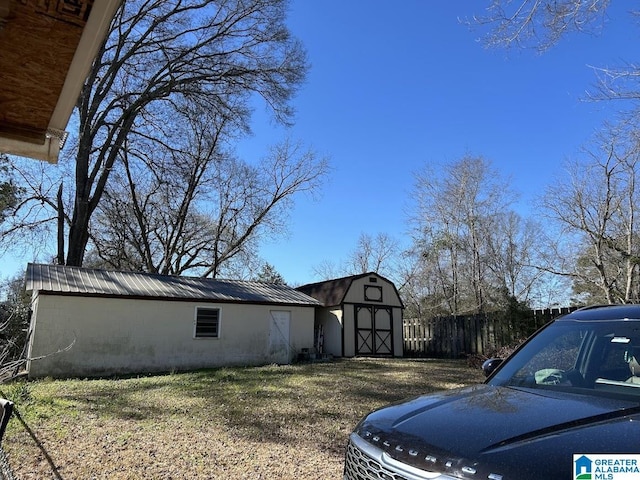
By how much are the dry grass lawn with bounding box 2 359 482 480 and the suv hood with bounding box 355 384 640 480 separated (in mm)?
2775

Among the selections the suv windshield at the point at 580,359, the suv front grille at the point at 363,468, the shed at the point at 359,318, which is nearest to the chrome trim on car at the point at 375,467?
the suv front grille at the point at 363,468

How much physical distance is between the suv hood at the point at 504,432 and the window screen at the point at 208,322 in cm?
1388

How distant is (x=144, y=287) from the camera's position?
15.1 metres

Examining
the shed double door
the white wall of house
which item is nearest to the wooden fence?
the shed double door

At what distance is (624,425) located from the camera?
1825mm

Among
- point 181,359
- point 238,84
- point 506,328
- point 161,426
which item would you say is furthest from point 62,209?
point 506,328

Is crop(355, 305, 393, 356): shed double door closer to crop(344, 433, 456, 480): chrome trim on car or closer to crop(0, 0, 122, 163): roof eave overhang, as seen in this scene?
crop(0, 0, 122, 163): roof eave overhang

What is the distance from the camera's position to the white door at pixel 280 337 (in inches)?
665

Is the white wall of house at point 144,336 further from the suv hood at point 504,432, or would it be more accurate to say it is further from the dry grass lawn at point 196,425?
the suv hood at point 504,432

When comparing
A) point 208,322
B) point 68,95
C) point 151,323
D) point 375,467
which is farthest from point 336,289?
point 375,467

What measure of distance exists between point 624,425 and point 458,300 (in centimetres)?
2671

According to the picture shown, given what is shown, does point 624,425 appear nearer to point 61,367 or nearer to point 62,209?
point 61,367

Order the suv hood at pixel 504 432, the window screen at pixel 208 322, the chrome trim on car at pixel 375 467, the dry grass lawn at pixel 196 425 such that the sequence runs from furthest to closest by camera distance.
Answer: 1. the window screen at pixel 208 322
2. the dry grass lawn at pixel 196 425
3. the chrome trim on car at pixel 375 467
4. the suv hood at pixel 504 432

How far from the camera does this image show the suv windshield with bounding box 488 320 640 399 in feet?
8.58
